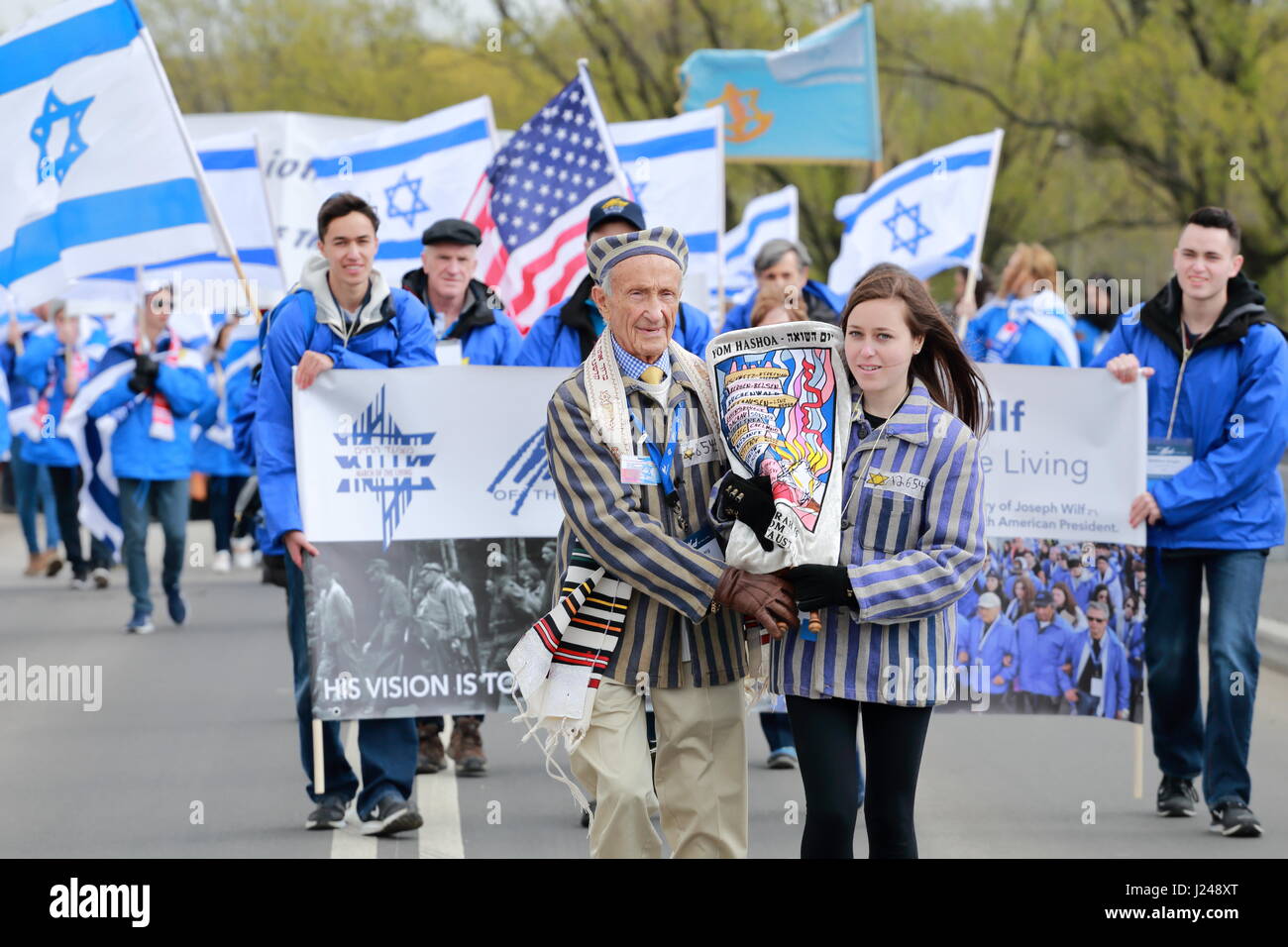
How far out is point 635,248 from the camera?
472cm

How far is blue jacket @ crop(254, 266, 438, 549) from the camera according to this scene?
6.65m

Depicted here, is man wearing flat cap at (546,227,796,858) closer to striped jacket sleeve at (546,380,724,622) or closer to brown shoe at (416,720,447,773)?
striped jacket sleeve at (546,380,724,622)

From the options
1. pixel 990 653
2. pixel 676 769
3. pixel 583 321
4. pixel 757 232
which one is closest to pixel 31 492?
pixel 757 232

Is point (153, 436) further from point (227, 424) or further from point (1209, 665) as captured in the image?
point (1209, 665)

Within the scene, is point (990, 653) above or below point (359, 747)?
above

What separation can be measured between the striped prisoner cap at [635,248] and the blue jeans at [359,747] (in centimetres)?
252

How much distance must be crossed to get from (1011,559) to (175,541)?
7.52 metres

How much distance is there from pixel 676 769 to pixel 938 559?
0.89 meters

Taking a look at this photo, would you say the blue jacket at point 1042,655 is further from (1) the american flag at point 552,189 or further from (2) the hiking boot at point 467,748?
(1) the american flag at point 552,189

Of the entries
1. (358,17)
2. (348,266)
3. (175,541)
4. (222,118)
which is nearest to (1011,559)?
(348,266)

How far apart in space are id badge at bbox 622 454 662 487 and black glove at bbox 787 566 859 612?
1.52 feet

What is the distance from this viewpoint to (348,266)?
258 inches
